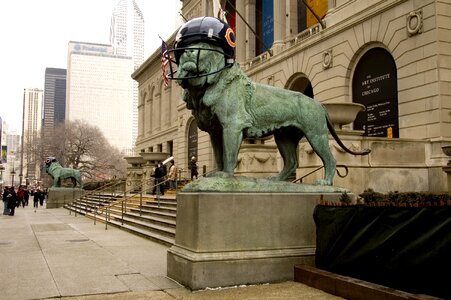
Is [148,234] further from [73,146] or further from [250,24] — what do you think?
[73,146]

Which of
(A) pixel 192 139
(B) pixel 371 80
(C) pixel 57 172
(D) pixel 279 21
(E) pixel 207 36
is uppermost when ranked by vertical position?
(D) pixel 279 21

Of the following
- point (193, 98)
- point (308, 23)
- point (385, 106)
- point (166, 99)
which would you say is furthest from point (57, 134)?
point (193, 98)

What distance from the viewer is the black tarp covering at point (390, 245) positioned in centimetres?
531

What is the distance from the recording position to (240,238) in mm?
7398

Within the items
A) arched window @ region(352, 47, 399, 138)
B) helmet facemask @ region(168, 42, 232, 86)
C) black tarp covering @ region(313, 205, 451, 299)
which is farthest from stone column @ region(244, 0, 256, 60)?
black tarp covering @ region(313, 205, 451, 299)

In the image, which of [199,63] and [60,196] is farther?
[60,196]

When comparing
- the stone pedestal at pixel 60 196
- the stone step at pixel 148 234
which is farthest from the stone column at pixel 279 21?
the stone pedestal at pixel 60 196

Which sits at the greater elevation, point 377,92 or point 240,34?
point 240,34

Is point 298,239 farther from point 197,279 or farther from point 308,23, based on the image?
point 308,23

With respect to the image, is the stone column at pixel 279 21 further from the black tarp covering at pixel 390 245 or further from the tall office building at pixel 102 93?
the tall office building at pixel 102 93

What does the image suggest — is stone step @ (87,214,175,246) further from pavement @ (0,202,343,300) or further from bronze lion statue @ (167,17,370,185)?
bronze lion statue @ (167,17,370,185)

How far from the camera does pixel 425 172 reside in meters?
15.6

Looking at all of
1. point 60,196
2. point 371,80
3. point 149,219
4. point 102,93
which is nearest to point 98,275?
point 149,219

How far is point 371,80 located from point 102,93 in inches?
6174
